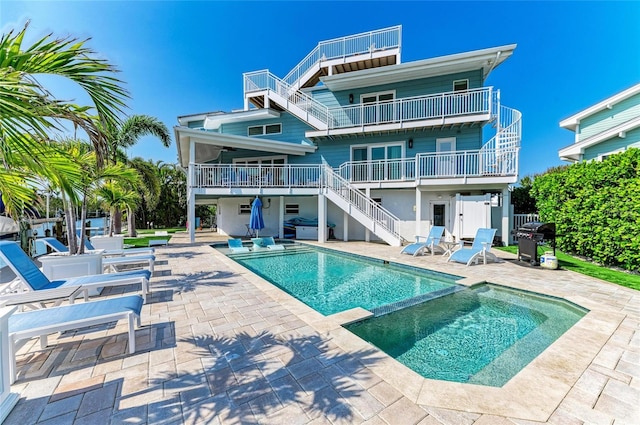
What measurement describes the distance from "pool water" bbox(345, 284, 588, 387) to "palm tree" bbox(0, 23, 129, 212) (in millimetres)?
4178

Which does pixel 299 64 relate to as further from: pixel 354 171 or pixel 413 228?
pixel 413 228

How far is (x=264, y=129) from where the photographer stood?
59.3 ft

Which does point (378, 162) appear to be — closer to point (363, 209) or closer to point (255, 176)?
point (363, 209)

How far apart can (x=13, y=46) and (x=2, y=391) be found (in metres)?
2.91

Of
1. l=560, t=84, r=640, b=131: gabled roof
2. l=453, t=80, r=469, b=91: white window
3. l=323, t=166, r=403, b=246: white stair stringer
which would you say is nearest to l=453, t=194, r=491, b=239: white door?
l=323, t=166, r=403, b=246: white stair stringer

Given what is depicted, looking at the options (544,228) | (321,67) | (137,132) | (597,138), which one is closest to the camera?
(544,228)

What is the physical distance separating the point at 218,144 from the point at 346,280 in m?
10.5

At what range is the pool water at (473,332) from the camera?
3.26 metres

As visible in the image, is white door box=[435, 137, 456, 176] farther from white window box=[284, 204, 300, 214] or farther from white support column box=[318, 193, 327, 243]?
white window box=[284, 204, 300, 214]

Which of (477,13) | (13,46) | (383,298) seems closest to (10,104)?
(13,46)

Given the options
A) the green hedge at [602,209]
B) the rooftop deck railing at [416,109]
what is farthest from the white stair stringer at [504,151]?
the green hedge at [602,209]

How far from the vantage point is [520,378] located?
106 inches

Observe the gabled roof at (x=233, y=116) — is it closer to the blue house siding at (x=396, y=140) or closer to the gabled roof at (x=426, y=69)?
the blue house siding at (x=396, y=140)

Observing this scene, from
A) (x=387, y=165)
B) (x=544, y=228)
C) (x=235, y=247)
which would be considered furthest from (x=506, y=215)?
(x=235, y=247)
